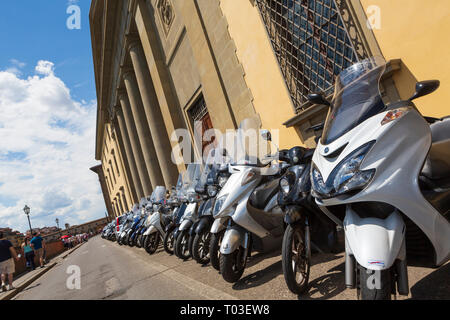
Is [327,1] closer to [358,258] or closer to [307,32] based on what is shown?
[307,32]

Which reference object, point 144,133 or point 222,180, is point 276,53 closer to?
point 222,180

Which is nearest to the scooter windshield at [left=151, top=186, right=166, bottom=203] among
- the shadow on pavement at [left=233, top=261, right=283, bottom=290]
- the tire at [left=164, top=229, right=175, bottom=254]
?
the tire at [left=164, top=229, right=175, bottom=254]

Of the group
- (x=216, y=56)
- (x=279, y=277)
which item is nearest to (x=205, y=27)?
(x=216, y=56)

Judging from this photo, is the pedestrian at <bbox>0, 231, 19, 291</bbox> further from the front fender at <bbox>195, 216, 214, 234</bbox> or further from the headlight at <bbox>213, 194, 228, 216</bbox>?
the headlight at <bbox>213, 194, 228, 216</bbox>

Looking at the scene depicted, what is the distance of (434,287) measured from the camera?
2092 millimetres

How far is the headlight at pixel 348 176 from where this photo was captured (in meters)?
1.77

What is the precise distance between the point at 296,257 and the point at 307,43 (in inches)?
188

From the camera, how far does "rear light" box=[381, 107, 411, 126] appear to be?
6.30ft

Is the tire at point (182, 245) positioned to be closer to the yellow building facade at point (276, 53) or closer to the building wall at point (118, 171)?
the yellow building facade at point (276, 53)

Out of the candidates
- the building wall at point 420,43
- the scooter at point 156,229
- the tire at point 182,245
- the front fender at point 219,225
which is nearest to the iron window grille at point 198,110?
the scooter at point 156,229

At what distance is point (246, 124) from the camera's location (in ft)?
14.8

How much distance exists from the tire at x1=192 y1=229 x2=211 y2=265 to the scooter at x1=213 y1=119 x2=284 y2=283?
934 mm

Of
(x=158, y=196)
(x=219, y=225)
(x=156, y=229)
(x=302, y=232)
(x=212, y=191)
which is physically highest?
(x=158, y=196)

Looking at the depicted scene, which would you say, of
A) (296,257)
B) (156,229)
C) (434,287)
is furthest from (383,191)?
(156,229)
